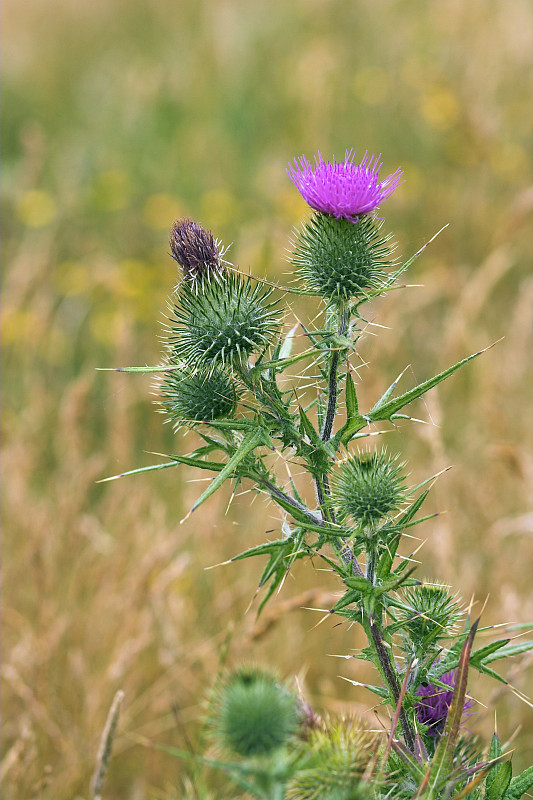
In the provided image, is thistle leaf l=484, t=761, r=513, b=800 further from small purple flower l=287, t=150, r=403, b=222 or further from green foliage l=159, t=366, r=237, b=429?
small purple flower l=287, t=150, r=403, b=222

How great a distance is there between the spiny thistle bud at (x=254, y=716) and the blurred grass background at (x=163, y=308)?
19.5 inches

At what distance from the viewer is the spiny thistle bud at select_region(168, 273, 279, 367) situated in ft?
5.38

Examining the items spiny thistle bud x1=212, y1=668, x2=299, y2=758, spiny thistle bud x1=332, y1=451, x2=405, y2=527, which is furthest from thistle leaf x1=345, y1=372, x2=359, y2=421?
spiny thistle bud x1=212, y1=668, x2=299, y2=758

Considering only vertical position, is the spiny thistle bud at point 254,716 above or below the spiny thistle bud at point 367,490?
below

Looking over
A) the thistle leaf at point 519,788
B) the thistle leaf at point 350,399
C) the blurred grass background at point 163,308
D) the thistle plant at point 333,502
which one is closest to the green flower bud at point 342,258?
the thistle plant at point 333,502

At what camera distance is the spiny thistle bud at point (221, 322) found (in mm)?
1641

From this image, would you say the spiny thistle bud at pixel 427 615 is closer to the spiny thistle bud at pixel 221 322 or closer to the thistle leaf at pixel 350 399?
the thistle leaf at pixel 350 399

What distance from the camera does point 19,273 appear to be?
447cm

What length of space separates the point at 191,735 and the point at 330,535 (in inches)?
72.7

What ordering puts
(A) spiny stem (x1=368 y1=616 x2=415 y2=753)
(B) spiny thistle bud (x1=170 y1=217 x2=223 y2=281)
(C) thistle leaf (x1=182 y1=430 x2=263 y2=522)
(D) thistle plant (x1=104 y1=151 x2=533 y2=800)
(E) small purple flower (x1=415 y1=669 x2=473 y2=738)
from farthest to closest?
(B) spiny thistle bud (x1=170 y1=217 x2=223 y2=281) → (E) small purple flower (x1=415 y1=669 x2=473 y2=738) → (A) spiny stem (x1=368 y1=616 x2=415 y2=753) → (C) thistle leaf (x1=182 y1=430 x2=263 y2=522) → (D) thistle plant (x1=104 y1=151 x2=533 y2=800)

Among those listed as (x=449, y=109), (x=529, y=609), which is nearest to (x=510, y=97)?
(x=449, y=109)

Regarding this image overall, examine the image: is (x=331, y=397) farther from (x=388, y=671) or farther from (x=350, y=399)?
(x=388, y=671)

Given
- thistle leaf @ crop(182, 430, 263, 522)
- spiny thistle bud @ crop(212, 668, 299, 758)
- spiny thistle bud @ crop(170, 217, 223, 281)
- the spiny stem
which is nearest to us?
spiny thistle bud @ crop(212, 668, 299, 758)

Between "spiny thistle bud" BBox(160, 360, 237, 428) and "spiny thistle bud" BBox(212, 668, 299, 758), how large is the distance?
1.96ft
